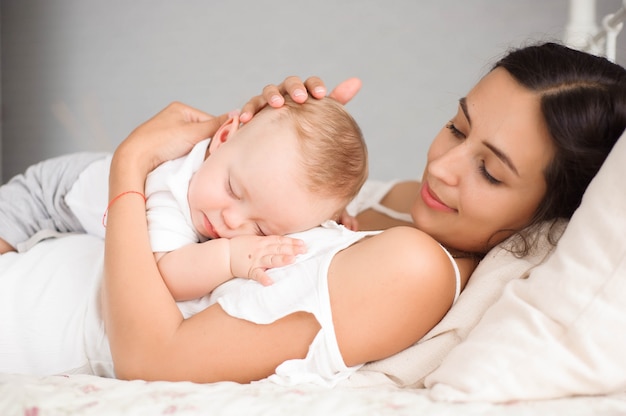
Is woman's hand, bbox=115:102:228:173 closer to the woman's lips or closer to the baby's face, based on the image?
the baby's face

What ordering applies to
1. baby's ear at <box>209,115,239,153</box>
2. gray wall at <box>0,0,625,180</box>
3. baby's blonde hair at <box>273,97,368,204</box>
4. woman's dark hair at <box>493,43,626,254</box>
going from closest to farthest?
woman's dark hair at <box>493,43,626,254</box> < baby's blonde hair at <box>273,97,368,204</box> < baby's ear at <box>209,115,239,153</box> < gray wall at <box>0,0,625,180</box>

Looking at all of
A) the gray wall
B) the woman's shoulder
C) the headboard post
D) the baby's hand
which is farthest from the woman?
the gray wall

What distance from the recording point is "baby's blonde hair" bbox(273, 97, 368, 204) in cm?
129

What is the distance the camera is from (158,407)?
872 mm

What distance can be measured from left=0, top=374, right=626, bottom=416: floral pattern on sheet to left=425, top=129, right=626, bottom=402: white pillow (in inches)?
1.0

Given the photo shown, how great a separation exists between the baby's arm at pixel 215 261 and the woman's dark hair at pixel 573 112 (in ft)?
1.58

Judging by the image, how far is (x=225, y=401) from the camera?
0.90m

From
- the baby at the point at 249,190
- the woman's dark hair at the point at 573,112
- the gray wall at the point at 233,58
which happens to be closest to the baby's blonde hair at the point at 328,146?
the baby at the point at 249,190

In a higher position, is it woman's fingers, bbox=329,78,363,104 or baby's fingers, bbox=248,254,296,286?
woman's fingers, bbox=329,78,363,104

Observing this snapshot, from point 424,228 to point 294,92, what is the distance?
0.40 metres

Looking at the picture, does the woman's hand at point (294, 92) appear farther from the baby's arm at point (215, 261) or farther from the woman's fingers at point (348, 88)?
the baby's arm at point (215, 261)

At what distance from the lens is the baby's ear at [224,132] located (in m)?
1.41

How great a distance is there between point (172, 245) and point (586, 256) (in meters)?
0.76

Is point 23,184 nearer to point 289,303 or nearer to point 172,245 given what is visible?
point 172,245
